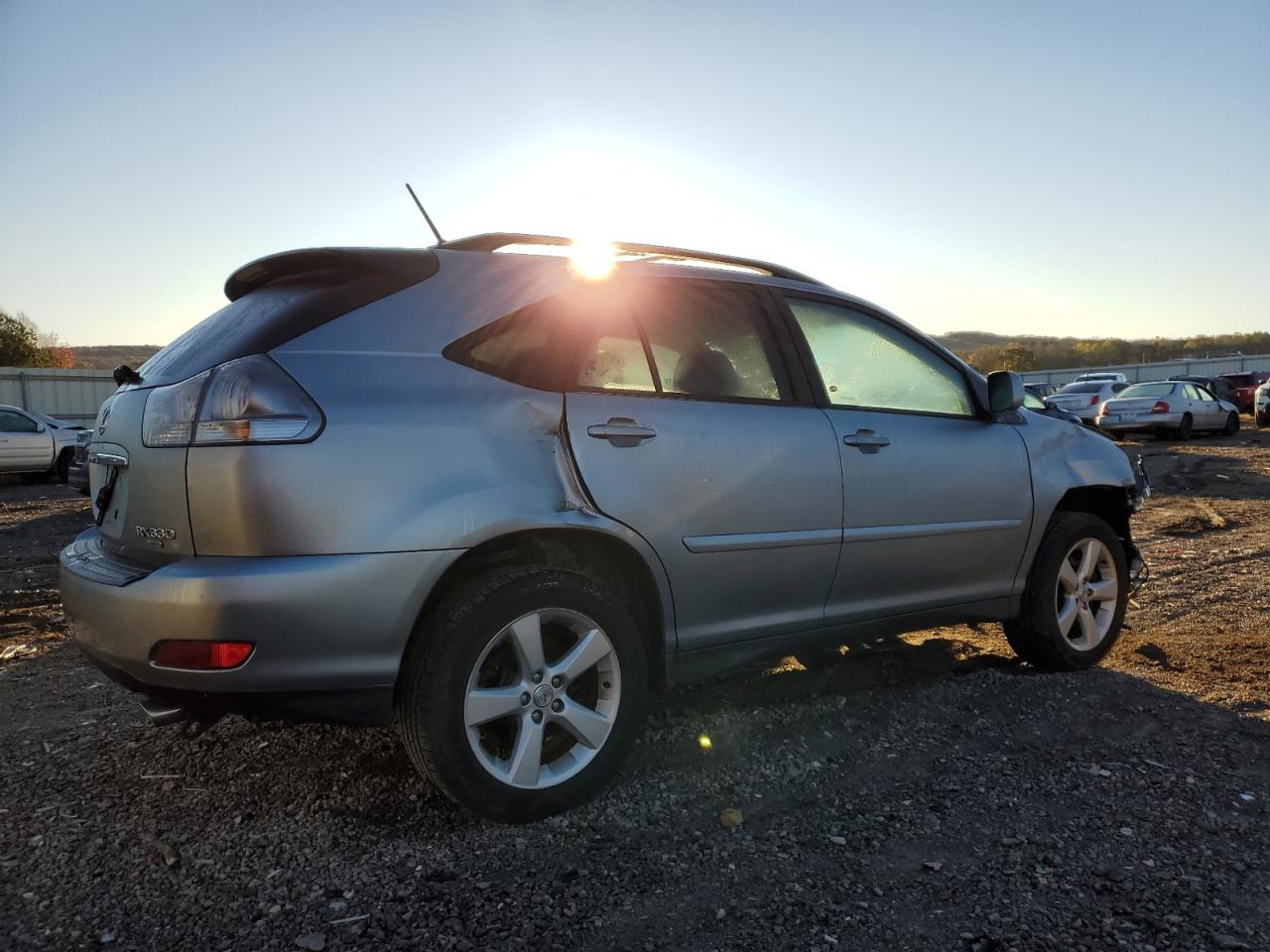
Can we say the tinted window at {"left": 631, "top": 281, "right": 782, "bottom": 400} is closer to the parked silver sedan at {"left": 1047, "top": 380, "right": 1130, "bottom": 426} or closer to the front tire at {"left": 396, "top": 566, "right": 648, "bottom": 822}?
the front tire at {"left": 396, "top": 566, "right": 648, "bottom": 822}

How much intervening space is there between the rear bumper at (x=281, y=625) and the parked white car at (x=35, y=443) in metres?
15.7

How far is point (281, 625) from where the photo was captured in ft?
7.88

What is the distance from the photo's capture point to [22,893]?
A: 95.2 inches

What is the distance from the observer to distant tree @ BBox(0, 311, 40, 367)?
4066cm

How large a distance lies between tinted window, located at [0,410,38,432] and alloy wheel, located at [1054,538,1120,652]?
1742 cm

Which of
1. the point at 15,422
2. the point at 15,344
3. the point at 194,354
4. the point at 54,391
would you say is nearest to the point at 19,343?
the point at 15,344

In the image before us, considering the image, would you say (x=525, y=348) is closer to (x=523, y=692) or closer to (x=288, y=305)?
(x=288, y=305)

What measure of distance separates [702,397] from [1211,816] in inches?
78.3

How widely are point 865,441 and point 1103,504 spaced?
186 cm

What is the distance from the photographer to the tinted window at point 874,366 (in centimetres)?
368

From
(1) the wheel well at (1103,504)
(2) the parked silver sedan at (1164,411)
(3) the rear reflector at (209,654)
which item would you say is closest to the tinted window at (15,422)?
(3) the rear reflector at (209,654)

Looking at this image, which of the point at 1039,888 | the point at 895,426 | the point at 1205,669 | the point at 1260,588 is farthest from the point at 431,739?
the point at 1260,588

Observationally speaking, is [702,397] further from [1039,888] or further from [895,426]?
[1039,888]

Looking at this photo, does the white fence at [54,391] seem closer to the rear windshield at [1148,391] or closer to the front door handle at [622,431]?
the rear windshield at [1148,391]
